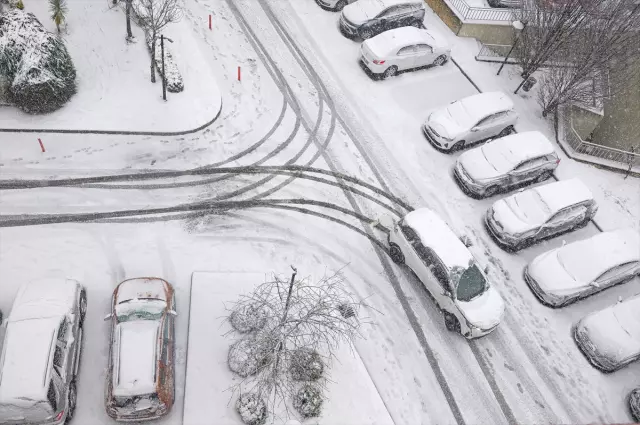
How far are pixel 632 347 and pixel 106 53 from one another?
20.6m

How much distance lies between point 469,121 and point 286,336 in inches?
479

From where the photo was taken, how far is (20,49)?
16719 mm

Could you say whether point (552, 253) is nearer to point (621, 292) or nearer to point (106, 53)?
point (621, 292)

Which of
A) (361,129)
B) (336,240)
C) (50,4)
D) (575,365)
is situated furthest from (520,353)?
(50,4)

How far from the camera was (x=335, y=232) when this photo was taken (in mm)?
16922

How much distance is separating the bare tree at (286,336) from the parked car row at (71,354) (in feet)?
6.67

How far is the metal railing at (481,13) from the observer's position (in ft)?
77.4

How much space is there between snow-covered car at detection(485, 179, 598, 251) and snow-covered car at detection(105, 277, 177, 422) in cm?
1093

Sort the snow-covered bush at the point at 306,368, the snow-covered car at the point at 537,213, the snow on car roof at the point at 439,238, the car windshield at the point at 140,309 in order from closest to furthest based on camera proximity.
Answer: the car windshield at the point at 140,309, the snow-covered bush at the point at 306,368, the snow on car roof at the point at 439,238, the snow-covered car at the point at 537,213

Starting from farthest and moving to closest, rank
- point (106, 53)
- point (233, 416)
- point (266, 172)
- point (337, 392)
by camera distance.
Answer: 1. point (106, 53)
2. point (266, 172)
3. point (337, 392)
4. point (233, 416)

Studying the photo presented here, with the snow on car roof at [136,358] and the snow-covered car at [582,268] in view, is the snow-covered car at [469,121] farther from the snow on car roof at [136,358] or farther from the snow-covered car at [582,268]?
the snow on car roof at [136,358]

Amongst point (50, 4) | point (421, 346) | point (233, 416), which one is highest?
point (50, 4)

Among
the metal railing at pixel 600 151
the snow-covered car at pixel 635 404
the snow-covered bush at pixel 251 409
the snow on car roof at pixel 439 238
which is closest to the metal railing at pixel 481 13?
the metal railing at pixel 600 151

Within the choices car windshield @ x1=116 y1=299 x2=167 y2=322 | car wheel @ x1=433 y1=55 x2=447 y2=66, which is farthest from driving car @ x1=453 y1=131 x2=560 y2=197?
car windshield @ x1=116 y1=299 x2=167 y2=322
